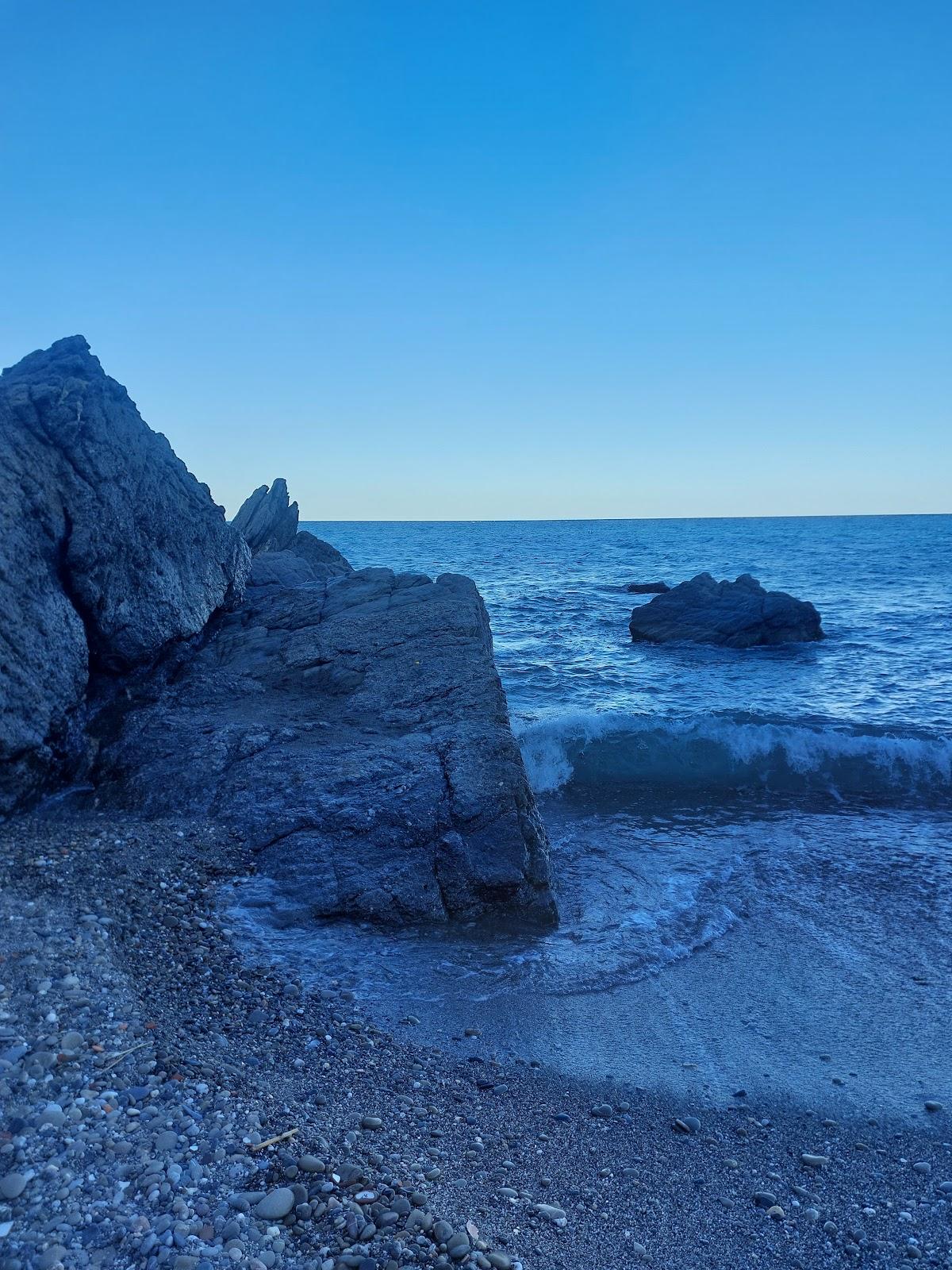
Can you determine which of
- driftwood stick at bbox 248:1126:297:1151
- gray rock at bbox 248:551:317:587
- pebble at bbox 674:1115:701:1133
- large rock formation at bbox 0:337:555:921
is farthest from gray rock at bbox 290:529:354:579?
driftwood stick at bbox 248:1126:297:1151

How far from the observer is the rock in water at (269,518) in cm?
1970

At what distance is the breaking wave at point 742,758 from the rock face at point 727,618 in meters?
12.5

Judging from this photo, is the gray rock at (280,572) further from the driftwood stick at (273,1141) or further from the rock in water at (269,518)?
the driftwood stick at (273,1141)

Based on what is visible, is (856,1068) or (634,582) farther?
(634,582)

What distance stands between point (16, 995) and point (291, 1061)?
5.52 feet

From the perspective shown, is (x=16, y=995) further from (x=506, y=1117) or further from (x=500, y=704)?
(x=500, y=704)

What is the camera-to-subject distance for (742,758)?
13164mm

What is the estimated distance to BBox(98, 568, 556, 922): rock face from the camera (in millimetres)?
7438

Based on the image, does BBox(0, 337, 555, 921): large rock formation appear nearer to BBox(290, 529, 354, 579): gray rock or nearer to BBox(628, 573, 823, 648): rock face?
BBox(290, 529, 354, 579): gray rock

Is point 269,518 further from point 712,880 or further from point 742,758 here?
point 712,880

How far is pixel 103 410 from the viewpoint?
32.5 feet

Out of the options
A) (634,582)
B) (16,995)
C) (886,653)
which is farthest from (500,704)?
(634,582)

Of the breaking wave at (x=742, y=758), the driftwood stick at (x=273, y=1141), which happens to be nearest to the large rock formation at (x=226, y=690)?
the driftwood stick at (x=273, y=1141)

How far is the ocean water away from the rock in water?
6.59 m
